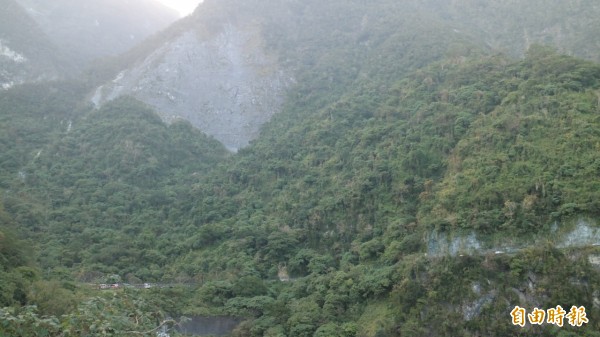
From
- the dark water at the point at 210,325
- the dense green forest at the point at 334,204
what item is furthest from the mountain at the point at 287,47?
the dark water at the point at 210,325

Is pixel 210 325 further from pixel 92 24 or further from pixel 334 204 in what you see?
pixel 92 24

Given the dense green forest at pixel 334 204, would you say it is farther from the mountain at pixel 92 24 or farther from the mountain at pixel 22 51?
→ the mountain at pixel 92 24

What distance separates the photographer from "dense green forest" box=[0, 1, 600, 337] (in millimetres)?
21250

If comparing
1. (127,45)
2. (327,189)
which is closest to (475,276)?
(327,189)

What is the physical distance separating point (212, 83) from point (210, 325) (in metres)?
39.0

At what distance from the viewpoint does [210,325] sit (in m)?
25.5

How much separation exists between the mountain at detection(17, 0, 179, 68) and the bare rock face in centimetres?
1747

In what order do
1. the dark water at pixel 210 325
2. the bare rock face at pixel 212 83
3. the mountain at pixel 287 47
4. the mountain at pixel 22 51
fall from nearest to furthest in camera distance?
the dark water at pixel 210 325
the mountain at pixel 287 47
the bare rock face at pixel 212 83
the mountain at pixel 22 51

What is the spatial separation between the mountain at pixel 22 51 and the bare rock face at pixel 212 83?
9.97 m

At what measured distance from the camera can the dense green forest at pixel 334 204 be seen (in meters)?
21.2

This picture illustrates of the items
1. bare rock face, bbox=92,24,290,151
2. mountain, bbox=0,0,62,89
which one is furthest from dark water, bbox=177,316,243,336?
mountain, bbox=0,0,62,89

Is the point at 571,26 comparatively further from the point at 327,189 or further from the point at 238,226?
the point at 238,226

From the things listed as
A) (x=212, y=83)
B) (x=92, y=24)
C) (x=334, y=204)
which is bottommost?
(x=334, y=204)

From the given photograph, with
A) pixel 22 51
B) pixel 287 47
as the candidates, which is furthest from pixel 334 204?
pixel 22 51
